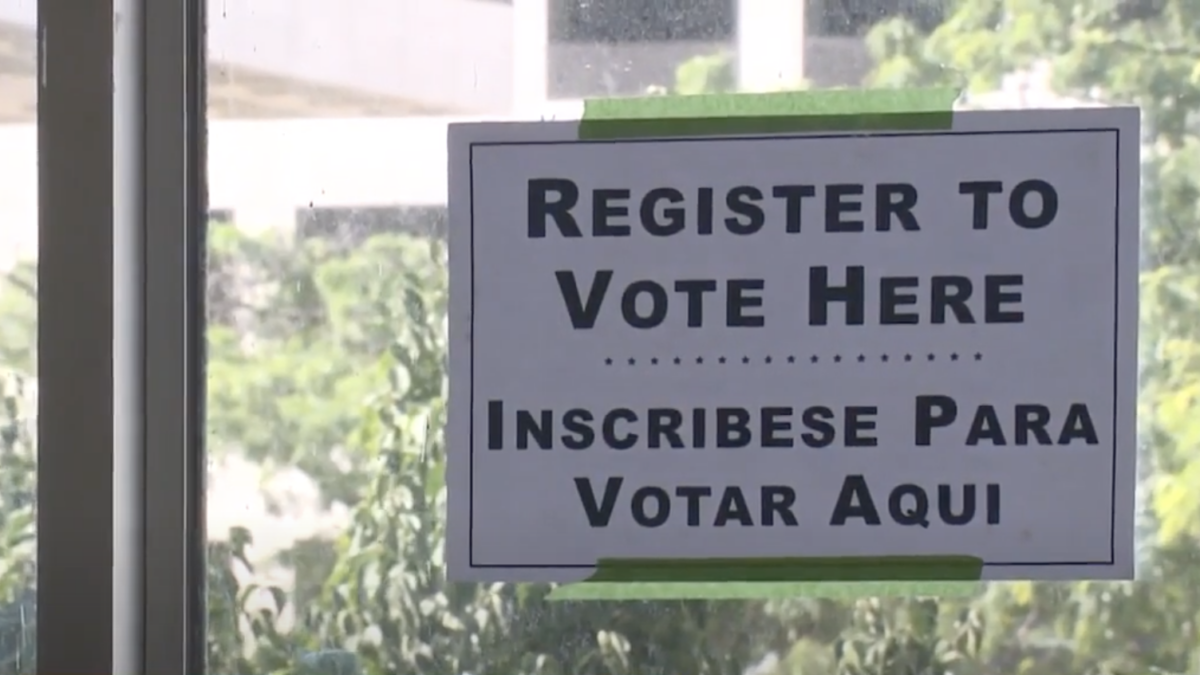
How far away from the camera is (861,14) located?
99 centimetres

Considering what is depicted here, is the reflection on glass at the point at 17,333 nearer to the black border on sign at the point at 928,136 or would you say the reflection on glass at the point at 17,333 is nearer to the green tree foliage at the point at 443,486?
the green tree foliage at the point at 443,486

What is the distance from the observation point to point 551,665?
1.01 metres

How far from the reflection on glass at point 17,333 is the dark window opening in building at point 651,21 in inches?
16.1

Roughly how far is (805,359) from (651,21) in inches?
11.0

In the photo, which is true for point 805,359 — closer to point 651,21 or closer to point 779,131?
point 779,131

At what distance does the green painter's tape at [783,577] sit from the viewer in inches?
38.0

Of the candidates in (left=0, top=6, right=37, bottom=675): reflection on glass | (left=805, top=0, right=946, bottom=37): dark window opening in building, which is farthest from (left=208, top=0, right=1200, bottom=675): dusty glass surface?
(left=0, top=6, right=37, bottom=675): reflection on glass

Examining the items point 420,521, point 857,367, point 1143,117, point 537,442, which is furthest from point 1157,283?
point 420,521

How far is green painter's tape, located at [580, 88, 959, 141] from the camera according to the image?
964 millimetres

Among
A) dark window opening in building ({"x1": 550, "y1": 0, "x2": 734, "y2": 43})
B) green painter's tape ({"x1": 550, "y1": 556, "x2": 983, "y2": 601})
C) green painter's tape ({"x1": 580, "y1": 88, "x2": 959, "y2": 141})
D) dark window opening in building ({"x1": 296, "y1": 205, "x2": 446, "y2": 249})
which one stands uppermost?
dark window opening in building ({"x1": 550, "y1": 0, "x2": 734, "y2": 43})

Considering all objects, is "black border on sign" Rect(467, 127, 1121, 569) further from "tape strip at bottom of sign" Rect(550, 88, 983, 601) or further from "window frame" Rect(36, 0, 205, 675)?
"window frame" Rect(36, 0, 205, 675)

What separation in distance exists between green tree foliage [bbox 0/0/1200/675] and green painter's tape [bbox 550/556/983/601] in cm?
1

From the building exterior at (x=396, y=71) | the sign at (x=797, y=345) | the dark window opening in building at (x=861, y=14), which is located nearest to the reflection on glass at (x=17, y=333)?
the building exterior at (x=396, y=71)

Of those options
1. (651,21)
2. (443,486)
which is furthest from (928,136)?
(443,486)
